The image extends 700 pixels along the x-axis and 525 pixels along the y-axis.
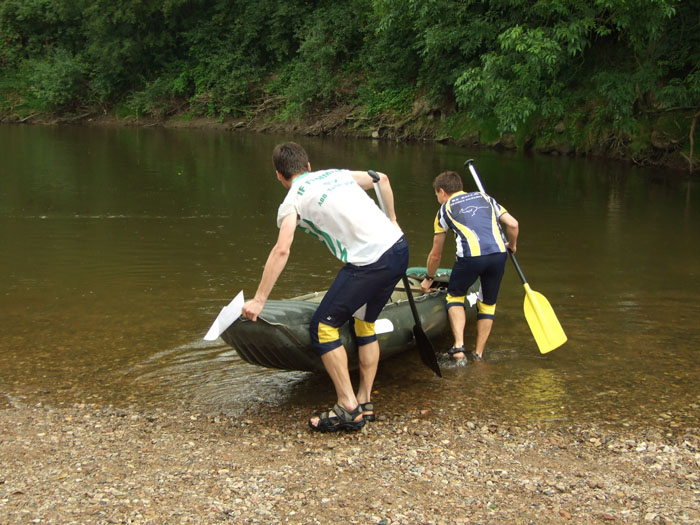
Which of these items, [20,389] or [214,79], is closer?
[20,389]

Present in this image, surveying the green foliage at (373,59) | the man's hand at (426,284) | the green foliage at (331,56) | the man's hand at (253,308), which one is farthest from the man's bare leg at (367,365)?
the green foliage at (331,56)

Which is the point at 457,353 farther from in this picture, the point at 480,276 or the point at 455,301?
the point at 480,276

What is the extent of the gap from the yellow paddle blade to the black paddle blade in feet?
2.95

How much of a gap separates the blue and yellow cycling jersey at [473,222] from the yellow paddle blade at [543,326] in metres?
0.53

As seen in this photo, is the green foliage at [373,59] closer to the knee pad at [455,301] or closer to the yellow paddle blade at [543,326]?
the yellow paddle blade at [543,326]

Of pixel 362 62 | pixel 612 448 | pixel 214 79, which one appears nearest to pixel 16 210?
pixel 612 448

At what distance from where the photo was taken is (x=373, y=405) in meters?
4.79

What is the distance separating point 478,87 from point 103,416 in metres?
11.3

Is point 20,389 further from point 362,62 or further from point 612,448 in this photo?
point 362,62

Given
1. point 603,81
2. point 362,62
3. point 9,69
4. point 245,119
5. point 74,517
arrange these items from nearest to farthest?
1. point 74,517
2. point 603,81
3. point 362,62
4. point 245,119
5. point 9,69

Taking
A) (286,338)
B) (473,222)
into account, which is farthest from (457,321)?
(286,338)

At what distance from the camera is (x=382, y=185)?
15.4 ft

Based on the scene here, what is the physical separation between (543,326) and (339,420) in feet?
6.56

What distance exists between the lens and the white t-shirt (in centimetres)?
406
